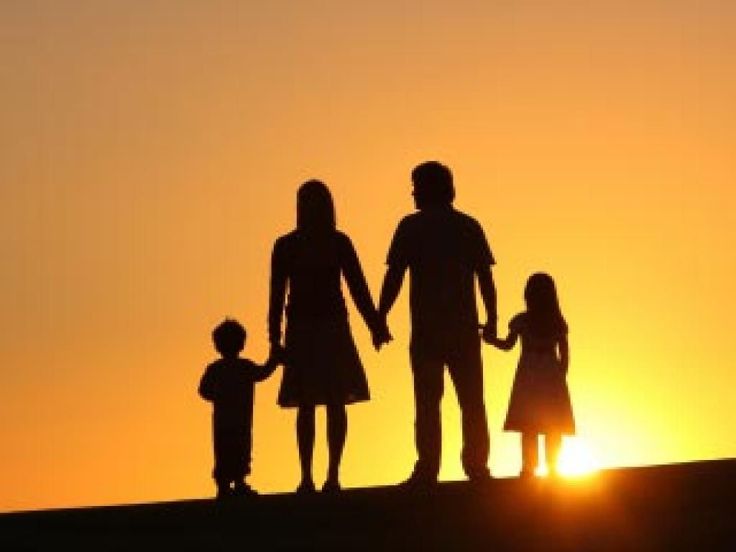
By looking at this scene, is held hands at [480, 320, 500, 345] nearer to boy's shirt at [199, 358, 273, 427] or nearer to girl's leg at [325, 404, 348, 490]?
girl's leg at [325, 404, 348, 490]

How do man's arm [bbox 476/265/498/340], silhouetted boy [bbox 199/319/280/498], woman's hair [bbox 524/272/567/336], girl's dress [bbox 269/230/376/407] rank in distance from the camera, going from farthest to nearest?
silhouetted boy [bbox 199/319/280/498] < woman's hair [bbox 524/272/567/336] < girl's dress [bbox 269/230/376/407] < man's arm [bbox 476/265/498/340]

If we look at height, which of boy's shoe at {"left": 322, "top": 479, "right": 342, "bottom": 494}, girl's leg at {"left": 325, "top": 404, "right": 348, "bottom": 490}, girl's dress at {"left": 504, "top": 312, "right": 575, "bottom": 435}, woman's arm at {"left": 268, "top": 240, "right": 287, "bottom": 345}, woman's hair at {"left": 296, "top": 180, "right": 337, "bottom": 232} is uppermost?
woman's hair at {"left": 296, "top": 180, "right": 337, "bottom": 232}

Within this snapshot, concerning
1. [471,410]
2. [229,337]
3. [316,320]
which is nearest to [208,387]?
[229,337]

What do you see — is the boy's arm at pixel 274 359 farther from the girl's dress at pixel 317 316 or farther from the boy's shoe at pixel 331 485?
the boy's shoe at pixel 331 485

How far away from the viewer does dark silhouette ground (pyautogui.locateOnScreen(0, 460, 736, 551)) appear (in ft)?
34.1

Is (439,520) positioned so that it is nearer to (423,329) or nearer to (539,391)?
(423,329)

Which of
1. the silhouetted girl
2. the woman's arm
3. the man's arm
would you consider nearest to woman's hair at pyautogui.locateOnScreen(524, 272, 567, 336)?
the silhouetted girl

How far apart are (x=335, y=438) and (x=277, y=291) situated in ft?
4.74

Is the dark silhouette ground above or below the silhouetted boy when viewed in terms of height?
below

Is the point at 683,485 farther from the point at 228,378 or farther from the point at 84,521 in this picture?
the point at 228,378

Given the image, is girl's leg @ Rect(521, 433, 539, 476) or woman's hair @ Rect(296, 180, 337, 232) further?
girl's leg @ Rect(521, 433, 539, 476)

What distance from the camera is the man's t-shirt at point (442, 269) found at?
15.8 metres

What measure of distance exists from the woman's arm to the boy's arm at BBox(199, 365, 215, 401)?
1813mm

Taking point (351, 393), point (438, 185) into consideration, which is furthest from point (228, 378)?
point (438, 185)
